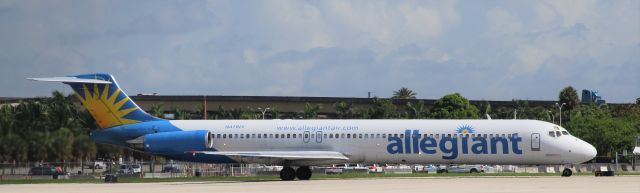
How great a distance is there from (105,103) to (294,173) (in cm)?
1070

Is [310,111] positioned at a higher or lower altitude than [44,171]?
higher

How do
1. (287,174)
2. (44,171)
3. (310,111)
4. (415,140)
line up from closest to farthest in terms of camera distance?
1. (415,140)
2. (287,174)
3. (44,171)
4. (310,111)

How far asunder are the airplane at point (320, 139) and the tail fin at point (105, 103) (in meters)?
0.05

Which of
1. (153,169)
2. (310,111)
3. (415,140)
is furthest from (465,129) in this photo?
(310,111)

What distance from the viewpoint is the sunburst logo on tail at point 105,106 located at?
209ft

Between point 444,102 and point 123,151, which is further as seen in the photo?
point 444,102

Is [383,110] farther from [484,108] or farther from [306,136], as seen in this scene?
[306,136]

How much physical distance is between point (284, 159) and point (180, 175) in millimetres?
14780

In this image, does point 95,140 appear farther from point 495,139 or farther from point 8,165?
point 495,139

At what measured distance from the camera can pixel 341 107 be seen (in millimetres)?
138750

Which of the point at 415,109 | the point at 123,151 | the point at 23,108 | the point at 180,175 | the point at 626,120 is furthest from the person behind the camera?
the point at 415,109

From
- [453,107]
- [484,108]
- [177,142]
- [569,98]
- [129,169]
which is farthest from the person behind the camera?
[569,98]

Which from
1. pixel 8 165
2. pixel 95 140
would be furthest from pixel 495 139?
pixel 8 165

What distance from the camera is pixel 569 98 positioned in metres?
157
